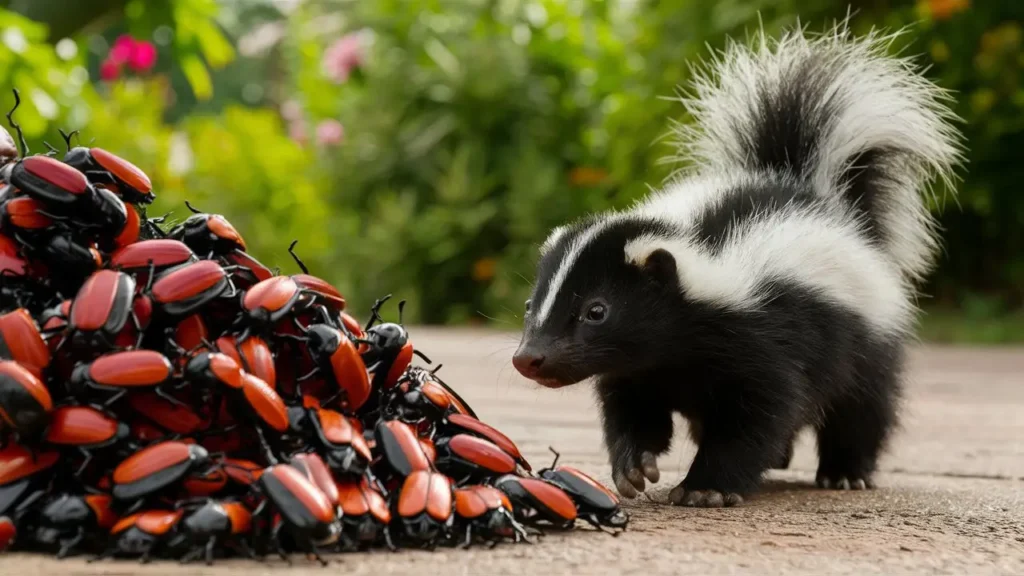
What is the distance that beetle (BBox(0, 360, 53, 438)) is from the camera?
2.24 m

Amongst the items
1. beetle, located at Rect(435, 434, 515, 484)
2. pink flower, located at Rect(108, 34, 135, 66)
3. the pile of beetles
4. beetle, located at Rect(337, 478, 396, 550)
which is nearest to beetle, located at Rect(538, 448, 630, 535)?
the pile of beetles

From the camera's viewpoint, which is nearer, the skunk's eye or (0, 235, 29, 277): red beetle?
(0, 235, 29, 277): red beetle

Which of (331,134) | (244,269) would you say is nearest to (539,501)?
(244,269)

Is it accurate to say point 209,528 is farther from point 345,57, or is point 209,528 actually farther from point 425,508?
point 345,57

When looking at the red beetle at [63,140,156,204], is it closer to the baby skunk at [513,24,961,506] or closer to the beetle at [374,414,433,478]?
the beetle at [374,414,433,478]

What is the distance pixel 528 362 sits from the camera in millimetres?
3395

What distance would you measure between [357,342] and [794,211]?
1.70 m

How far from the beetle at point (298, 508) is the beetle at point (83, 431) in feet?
1.07

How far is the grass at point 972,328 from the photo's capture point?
33.8 ft

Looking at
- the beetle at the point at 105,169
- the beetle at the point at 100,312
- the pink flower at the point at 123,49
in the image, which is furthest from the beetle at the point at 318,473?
the pink flower at the point at 123,49

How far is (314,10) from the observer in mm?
19266

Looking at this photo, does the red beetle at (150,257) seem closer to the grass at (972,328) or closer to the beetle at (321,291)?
the beetle at (321,291)

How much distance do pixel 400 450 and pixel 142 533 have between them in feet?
2.00

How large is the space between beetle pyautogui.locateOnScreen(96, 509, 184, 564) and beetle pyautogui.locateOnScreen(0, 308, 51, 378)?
41 centimetres
